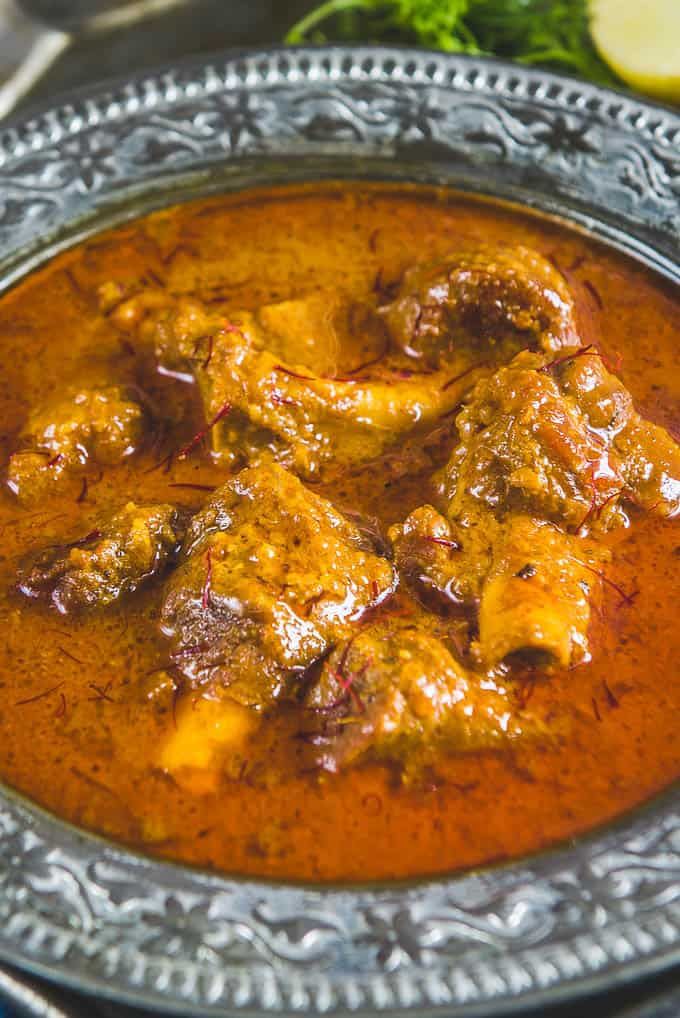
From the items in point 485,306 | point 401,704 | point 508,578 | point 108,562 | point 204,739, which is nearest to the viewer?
point 401,704

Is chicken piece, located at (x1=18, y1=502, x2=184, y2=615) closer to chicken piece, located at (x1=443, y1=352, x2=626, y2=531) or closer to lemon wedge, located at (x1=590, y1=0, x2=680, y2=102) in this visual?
chicken piece, located at (x1=443, y1=352, x2=626, y2=531)

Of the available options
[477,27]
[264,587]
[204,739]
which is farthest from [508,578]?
[477,27]

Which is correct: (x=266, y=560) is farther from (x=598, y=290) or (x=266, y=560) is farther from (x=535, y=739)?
(x=598, y=290)

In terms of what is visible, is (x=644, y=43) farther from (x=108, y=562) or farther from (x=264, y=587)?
(x=108, y=562)

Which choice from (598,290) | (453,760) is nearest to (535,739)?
(453,760)

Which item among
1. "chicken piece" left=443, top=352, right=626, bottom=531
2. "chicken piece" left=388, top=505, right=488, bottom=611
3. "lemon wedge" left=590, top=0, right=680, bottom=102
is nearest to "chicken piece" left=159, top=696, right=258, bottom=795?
"chicken piece" left=388, top=505, right=488, bottom=611

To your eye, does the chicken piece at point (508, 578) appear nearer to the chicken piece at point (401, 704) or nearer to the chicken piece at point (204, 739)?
the chicken piece at point (401, 704)
